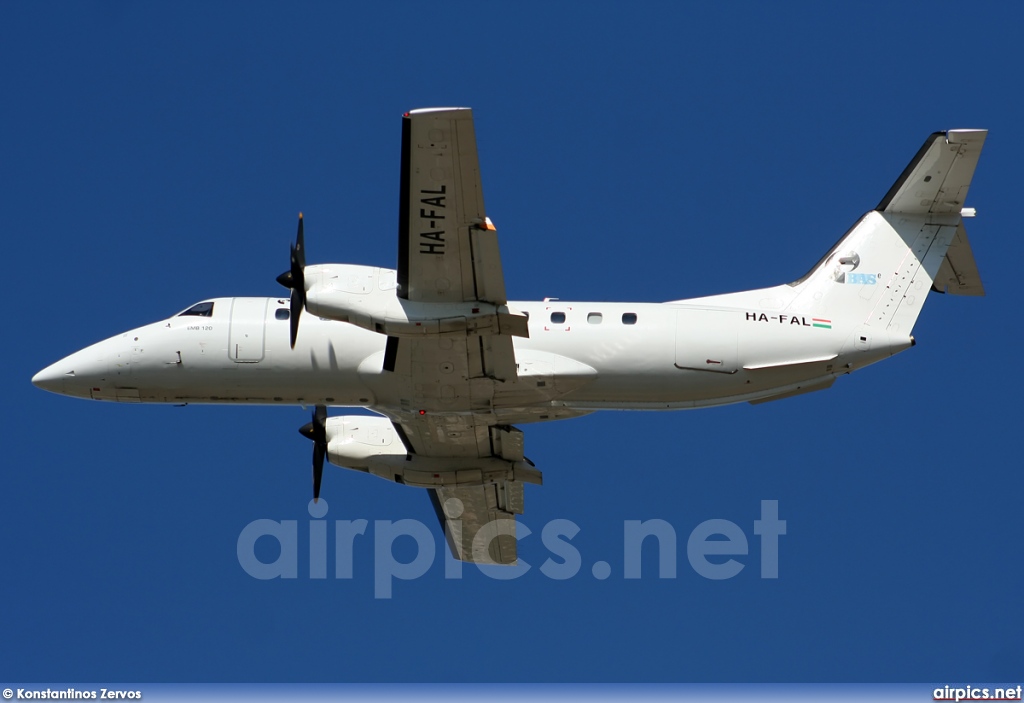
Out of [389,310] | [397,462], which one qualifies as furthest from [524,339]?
[397,462]

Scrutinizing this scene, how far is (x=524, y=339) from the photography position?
25.3 meters

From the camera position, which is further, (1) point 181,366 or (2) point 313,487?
(2) point 313,487

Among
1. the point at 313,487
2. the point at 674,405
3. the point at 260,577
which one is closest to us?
the point at 674,405

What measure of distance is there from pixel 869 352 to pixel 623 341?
481 cm

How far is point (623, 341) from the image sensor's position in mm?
24969

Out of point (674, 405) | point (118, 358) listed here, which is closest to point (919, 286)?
point (674, 405)

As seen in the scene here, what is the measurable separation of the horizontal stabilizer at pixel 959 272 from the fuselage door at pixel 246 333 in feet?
44.7

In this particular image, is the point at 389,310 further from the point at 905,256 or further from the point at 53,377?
the point at 905,256

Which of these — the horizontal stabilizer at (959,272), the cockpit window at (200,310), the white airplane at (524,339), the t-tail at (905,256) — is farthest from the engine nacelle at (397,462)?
the horizontal stabilizer at (959,272)

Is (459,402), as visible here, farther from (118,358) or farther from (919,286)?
(919,286)

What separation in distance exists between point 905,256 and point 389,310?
1078 cm

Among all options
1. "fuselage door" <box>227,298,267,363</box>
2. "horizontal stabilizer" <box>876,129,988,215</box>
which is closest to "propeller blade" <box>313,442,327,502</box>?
"fuselage door" <box>227,298,267,363</box>

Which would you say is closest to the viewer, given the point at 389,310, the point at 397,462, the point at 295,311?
the point at 389,310

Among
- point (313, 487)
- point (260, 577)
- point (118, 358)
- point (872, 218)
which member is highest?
point (872, 218)
